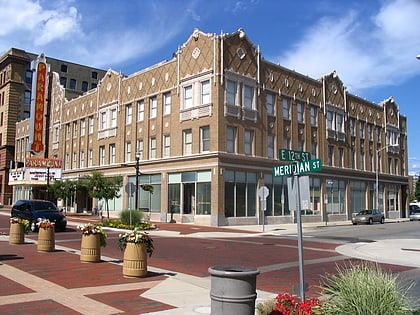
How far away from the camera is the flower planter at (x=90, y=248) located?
13.1 m

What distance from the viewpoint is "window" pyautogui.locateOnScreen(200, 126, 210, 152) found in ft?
115

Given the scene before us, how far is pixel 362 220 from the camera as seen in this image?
139 feet

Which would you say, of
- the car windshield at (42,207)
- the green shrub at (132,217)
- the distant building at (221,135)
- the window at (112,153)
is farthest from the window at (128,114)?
the car windshield at (42,207)

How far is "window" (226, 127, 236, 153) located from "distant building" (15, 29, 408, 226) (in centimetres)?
8

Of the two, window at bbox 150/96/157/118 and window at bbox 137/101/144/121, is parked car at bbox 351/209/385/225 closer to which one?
window at bbox 150/96/157/118

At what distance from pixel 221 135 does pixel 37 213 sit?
14432mm

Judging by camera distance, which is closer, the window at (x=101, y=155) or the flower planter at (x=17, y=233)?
the flower planter at (x=17, y=233)

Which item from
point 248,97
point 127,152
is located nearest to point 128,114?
point 127,152

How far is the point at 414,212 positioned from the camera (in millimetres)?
62000

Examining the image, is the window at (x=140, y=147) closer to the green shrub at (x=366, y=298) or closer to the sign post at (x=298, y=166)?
the sign post at (x=298, y=166)

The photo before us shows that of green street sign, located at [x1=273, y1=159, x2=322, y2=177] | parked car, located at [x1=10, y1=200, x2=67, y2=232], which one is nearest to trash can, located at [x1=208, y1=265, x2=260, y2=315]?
green street sign, located at [x1=273, y1=159, x2=322, y2=177]

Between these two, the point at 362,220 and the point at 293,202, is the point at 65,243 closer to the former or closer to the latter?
the point at 293,202

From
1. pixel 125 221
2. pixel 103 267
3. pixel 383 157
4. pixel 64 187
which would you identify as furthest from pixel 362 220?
pixel 103 267

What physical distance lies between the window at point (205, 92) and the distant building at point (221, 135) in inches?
3.1
